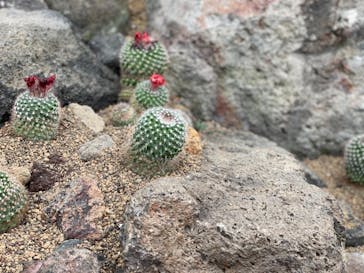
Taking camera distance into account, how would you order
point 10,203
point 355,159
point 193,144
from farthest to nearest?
point 355,159 → point 193,144 → point 10,203

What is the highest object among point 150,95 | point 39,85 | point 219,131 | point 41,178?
point 39,85

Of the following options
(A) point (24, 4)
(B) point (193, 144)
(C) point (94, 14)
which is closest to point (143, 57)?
(C) point (94, 14)

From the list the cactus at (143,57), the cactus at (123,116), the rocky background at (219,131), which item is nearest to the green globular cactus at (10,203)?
the rocky background at (219,131)

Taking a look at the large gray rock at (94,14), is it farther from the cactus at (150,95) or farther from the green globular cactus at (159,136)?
the green globular cactus at (159,136)

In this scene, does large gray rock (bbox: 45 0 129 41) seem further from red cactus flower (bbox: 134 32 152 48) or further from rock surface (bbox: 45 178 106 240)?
rock surface (bbox: 45 178 106 240)

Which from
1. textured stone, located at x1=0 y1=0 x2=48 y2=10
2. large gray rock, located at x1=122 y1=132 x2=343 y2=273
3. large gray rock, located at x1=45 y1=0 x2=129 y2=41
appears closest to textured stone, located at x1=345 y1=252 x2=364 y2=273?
large gray rock, located at x1=122 y1=132 x2=343 y2=273

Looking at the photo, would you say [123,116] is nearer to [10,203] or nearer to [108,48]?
[108,48]

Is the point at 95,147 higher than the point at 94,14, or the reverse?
the point at 94,14
